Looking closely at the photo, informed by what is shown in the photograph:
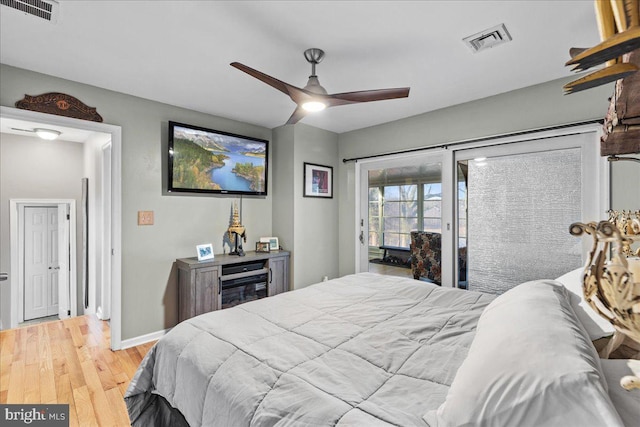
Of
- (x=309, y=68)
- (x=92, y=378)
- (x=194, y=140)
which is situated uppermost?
(x=309, y=68)

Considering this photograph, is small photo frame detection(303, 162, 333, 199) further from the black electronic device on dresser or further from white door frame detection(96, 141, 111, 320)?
white door frame detection(96, 141, 111, 320)

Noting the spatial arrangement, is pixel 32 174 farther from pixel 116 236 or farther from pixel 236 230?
pixel 236 230

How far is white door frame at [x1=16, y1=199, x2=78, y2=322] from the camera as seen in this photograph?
14.1 feet

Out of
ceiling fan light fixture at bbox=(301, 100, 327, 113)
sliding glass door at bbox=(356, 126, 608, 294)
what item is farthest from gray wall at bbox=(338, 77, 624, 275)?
ceiling fan light fixture at bbox=(301, 100, 327, 113)

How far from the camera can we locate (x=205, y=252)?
3.45 metres

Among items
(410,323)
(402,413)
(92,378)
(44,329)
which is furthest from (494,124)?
(44,329)

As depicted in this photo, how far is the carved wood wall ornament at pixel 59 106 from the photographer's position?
254cm

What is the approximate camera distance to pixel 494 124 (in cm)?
311

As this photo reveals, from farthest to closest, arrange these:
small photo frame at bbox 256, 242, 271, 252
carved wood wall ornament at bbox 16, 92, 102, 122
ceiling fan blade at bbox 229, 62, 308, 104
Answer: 1. small photo frame at bbox 256, 242, 271, 252
2. carved wood wall ornament at bbox 16, 92, 102, 122
3. ceiling fan blade at bbox 229, 62, 308, 104

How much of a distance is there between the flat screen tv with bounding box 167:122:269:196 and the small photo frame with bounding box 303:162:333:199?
58 centimetres

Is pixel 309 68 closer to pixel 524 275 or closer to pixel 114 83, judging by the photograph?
pixel 114 83

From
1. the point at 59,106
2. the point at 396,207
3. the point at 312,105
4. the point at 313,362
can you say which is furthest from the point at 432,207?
the point at 59,106

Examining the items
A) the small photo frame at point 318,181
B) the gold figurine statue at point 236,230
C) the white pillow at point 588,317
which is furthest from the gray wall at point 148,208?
the white pillow at point 588,317

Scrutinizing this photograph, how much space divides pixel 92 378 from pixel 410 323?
2647mm
